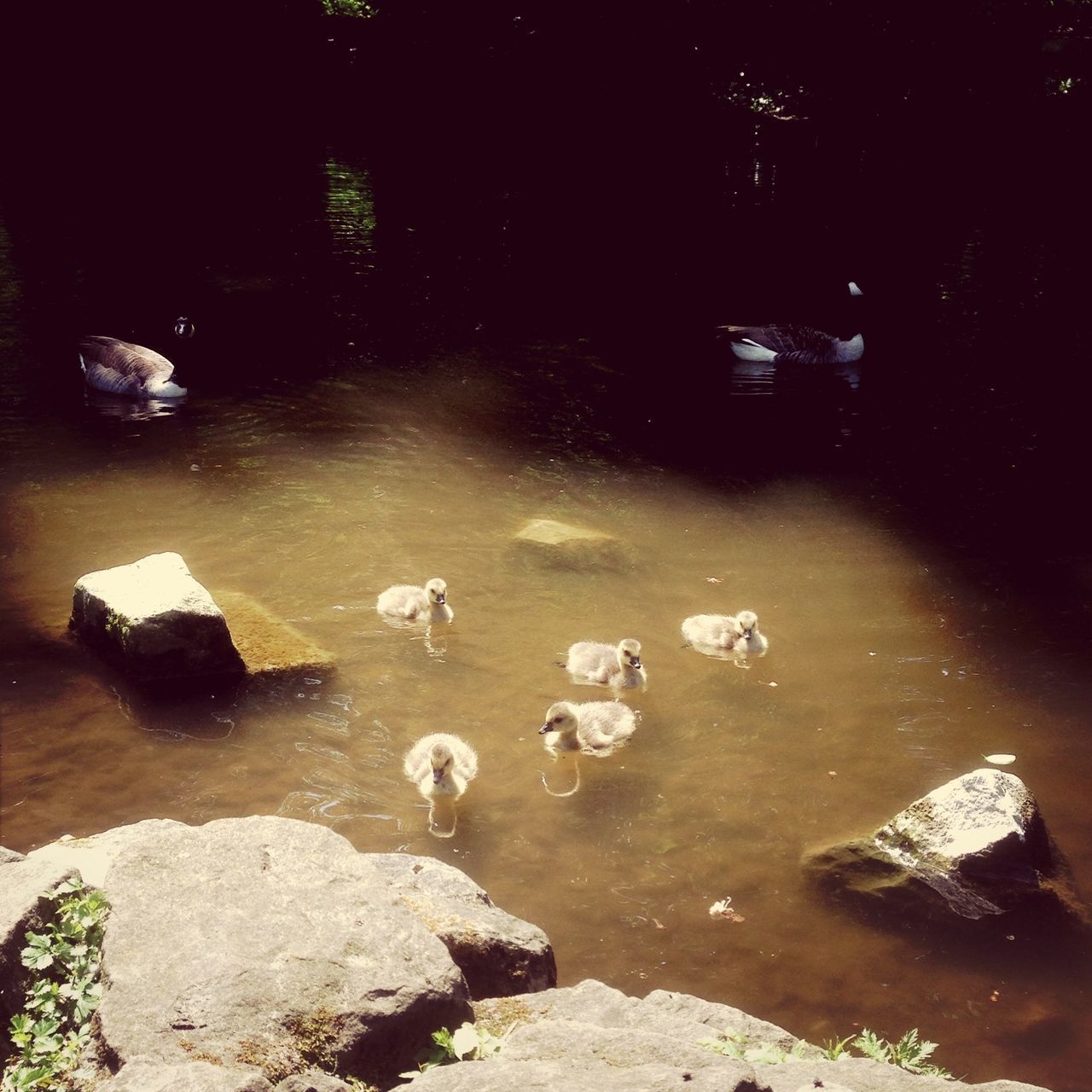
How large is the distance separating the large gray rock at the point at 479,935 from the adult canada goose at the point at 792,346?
12.0 metres

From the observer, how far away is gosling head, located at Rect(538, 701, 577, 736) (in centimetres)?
647

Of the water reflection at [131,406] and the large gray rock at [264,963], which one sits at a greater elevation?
the large gray rock at [264,963]

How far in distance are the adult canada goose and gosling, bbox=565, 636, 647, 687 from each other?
911 cm

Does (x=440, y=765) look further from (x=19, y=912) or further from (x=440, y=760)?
(x=19, y=912)

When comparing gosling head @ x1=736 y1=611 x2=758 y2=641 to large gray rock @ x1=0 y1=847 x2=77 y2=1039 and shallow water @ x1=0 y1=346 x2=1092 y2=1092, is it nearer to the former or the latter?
shallow water @ x1=0 y1=346 x2=1092 y2=1092

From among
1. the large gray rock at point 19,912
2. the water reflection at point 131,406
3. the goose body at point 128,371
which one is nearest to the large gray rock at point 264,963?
the large gray rock at point 19,912

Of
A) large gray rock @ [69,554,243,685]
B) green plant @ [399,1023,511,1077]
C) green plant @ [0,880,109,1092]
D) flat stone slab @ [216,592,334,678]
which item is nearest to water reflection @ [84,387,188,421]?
flat stone slab @ [216,592,334,678]

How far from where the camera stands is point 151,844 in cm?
397

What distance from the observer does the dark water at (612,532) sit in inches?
220

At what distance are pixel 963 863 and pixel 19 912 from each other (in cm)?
418

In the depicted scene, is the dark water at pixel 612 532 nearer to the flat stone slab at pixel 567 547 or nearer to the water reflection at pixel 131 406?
the water reflection at pixel 131 406

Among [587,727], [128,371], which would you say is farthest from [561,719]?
[128,371]

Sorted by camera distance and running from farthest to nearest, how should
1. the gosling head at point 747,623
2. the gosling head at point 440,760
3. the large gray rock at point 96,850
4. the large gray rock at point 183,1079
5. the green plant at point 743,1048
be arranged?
the gosling head at point 747,623 < the gosling head at point 440,760 < the large gray rock at point 96,850 < the green plant at point 743,1048 < the large gray rock at point 183,1079

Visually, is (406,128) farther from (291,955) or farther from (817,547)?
(291,955)
